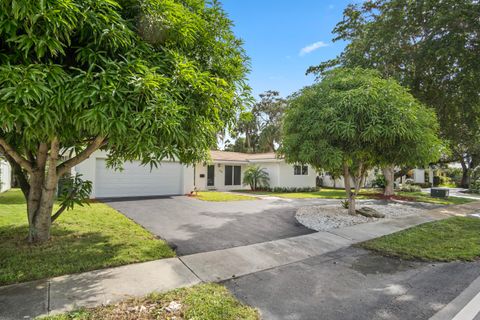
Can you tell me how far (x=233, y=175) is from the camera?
66.9 ft

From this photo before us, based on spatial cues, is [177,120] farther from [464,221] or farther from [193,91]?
[464,221]

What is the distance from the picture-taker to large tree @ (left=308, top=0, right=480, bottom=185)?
11.3 m

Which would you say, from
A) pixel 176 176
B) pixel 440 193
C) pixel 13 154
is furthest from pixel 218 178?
pixel 440 193

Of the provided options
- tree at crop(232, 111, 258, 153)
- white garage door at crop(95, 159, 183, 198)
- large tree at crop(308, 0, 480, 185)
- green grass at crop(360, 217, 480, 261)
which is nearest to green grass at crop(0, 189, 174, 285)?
green grass at crop(360, 217, 480, 261)

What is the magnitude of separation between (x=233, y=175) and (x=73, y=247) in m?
15.4

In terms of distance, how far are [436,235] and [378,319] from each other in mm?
5735

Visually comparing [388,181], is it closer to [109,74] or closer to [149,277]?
[149,277]

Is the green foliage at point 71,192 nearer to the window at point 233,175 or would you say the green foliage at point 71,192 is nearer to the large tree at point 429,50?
the large tree at point 429,50

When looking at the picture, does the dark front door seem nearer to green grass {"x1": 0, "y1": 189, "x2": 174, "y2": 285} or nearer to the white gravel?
the white gravel

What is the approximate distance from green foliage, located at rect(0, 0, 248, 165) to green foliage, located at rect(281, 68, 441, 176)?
4472mm

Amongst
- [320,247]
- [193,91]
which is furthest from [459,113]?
[193,91]

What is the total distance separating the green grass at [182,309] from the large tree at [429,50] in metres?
13.6

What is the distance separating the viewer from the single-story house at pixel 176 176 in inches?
511

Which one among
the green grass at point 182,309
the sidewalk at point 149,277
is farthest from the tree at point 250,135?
the green grass at point 182,309
